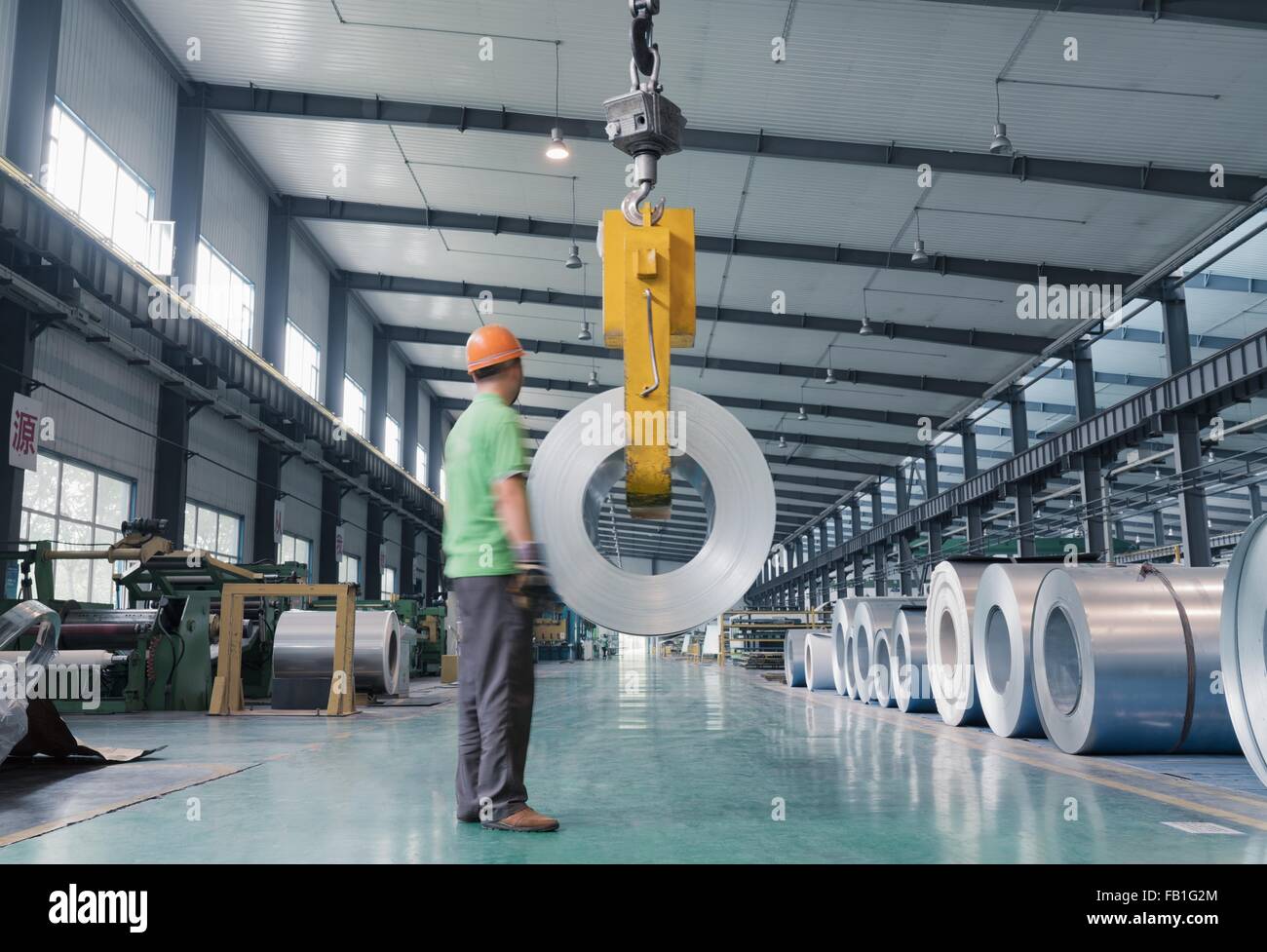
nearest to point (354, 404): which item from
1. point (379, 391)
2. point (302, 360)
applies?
point (379, 391)

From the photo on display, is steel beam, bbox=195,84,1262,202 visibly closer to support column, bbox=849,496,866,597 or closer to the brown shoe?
the brown shoe

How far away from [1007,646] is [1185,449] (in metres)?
8.27

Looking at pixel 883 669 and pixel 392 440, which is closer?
pixel 883 669

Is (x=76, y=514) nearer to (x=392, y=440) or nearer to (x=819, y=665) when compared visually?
(x=819, y=665)

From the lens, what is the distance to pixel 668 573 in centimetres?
244

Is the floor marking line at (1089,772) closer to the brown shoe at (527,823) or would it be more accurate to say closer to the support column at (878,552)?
the brown shoe at (527,823)

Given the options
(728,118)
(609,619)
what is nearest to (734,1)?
(728,118)

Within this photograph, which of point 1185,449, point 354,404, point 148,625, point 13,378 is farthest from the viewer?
point 354,404

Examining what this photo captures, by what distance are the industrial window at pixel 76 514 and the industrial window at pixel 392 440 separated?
1090 centimetres

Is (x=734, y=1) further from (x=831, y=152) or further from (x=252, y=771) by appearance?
(x=252, y=771)

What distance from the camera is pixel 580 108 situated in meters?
12.4

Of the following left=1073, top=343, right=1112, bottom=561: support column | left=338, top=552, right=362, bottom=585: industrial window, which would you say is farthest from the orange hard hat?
left=338, top=552, right=362, bottom=585: industrial window

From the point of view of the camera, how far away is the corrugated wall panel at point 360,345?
2091 cm
